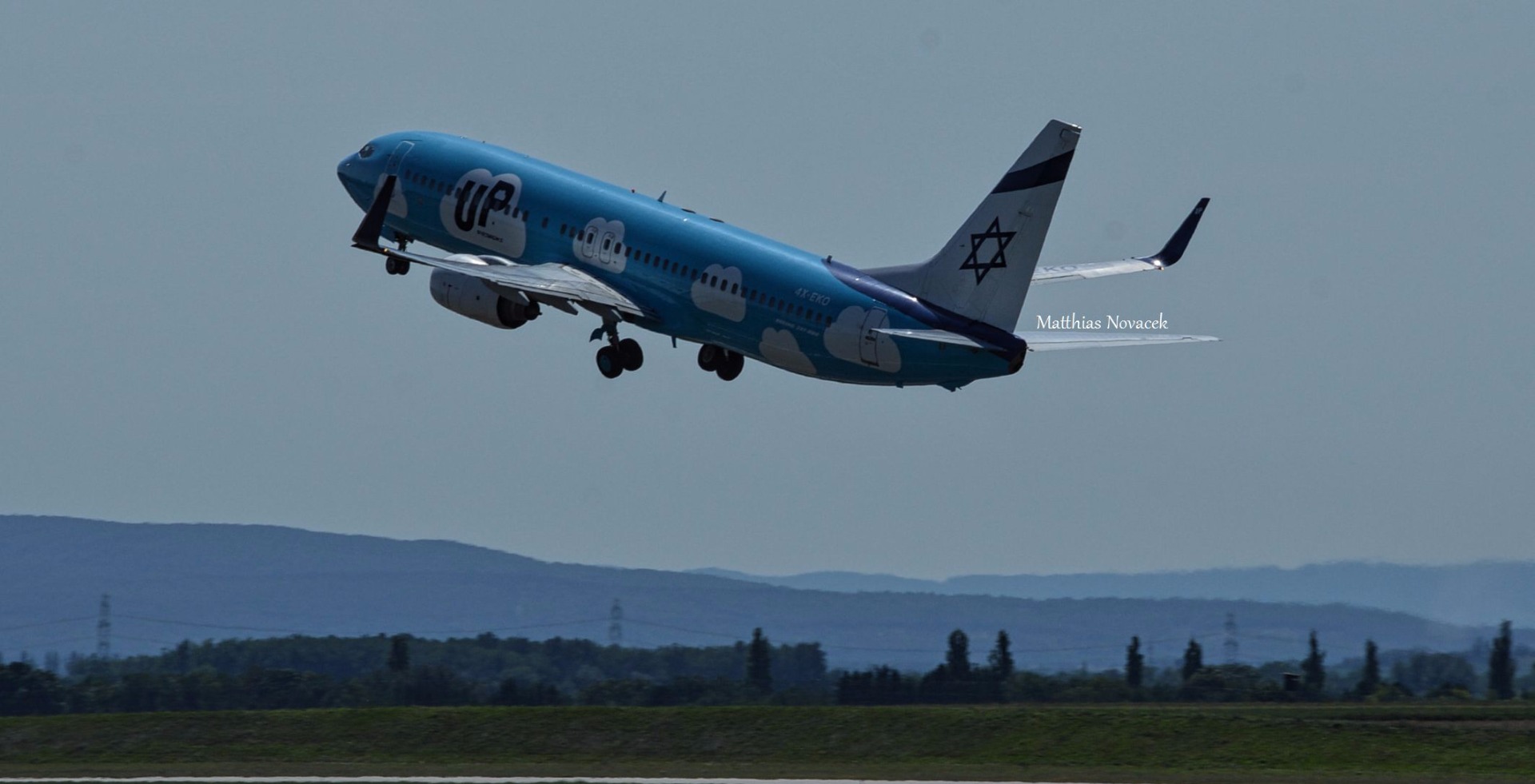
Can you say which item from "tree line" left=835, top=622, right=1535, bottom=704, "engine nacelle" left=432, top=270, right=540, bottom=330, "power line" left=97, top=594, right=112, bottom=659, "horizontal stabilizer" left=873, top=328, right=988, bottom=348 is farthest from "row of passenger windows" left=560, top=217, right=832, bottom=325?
"power line" left=97, top=594, right=112, bottom=659

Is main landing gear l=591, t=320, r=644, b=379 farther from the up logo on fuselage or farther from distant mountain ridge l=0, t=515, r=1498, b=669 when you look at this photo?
distant mountain ridge l=0, t=515, r=1498, b=669

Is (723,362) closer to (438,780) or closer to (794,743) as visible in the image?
(794,743)

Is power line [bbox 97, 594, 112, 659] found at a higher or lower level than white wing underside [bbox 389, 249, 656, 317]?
lower

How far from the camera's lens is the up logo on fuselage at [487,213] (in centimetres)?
7181

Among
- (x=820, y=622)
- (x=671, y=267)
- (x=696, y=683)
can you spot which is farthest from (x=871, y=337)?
(x=820, y=622)

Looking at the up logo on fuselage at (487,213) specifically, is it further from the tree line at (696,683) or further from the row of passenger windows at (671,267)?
the tree line at (696,683)

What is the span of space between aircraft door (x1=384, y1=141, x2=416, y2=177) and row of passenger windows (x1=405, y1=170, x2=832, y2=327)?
1543 mm

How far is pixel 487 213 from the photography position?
72625 mm

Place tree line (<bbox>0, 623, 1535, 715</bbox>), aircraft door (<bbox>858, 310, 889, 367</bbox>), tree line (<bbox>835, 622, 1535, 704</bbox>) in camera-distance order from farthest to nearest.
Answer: tree line (<bbox>0, 623, 1535, 715</bbox>) < tree line (<bbox>835, 622, 1535, 704</bbox>) < aircraft door (<bbox>858, 310, 889, 367</bbox>)

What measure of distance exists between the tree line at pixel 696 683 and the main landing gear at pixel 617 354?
494 inches

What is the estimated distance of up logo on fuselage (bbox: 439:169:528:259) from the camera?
2827 inches

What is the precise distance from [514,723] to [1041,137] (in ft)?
78.1

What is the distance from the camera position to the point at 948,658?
87688 millimetres

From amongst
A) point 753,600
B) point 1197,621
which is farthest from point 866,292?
point 753,600
